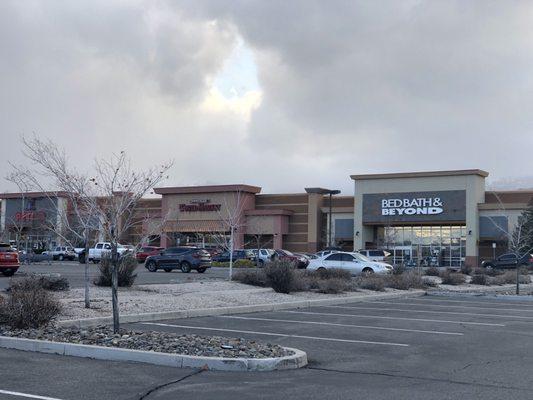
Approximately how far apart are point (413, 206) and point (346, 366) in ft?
194

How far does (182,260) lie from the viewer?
42125mm

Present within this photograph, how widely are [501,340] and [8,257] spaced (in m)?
22.9

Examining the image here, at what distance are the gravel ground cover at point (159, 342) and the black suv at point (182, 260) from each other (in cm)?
2924

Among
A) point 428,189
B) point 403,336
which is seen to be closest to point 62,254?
point 428,189

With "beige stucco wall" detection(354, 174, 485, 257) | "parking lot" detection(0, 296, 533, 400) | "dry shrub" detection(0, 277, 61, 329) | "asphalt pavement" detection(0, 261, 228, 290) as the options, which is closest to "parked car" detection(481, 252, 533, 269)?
"beige stucco wall" detection(354, 174, 485, 257)

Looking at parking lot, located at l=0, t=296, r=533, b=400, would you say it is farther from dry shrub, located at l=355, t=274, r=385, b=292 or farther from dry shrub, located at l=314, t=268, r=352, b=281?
dry shrub, located at l=314, t=268, r=352, b=281

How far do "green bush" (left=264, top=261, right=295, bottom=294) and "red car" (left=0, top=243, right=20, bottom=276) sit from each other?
13.0 metres

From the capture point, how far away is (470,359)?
35.8ft

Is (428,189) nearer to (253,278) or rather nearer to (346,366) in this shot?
(253,278)

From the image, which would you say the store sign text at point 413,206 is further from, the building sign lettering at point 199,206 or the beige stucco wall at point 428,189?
the building sign lettering at point 199,206

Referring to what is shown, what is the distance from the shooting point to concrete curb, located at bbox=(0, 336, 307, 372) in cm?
953

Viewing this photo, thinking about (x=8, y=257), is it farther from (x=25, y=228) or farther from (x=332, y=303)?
(x=25, y=228)

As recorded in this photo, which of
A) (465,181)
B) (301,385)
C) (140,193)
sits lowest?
(301,385)

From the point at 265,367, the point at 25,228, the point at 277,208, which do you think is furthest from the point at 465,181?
the point at 265,367
